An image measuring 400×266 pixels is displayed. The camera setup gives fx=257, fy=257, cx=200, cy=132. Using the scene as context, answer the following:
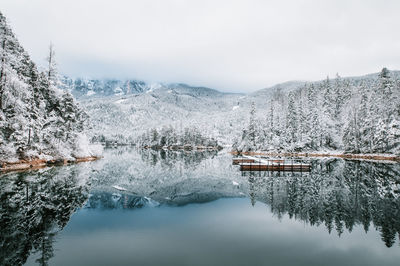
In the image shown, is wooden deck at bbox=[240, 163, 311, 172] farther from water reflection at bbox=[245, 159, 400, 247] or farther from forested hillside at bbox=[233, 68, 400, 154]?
forested hillside at bbox=[233, 68, 400, 154]

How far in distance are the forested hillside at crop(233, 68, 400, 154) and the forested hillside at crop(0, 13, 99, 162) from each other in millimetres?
73840

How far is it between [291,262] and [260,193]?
16465mm

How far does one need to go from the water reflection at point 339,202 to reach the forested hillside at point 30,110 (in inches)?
1338

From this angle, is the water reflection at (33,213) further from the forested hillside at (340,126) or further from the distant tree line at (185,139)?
the distant tree line at (185,139)

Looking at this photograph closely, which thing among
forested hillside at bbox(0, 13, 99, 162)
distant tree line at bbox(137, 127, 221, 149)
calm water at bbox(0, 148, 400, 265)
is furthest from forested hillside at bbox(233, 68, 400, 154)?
distant tree line at bbox(137, 127, 221, 149)

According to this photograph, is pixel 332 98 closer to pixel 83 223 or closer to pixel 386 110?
pixel 386 110

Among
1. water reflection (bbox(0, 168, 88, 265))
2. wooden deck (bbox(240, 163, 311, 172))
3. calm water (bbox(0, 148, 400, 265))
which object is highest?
wooden deck (bbox(240, 163, 311, 172))

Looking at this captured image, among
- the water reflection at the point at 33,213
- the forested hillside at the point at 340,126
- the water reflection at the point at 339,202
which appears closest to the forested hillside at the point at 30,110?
the water reflection at the point at 33,213

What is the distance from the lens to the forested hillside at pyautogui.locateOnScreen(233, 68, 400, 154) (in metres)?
72.7

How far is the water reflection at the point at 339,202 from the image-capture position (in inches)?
676

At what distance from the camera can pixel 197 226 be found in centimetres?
1739

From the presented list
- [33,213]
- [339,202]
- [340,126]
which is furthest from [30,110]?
[340,126]

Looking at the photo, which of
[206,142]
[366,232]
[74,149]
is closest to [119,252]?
[366,232]

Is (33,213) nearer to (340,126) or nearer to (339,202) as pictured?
(339,202)
